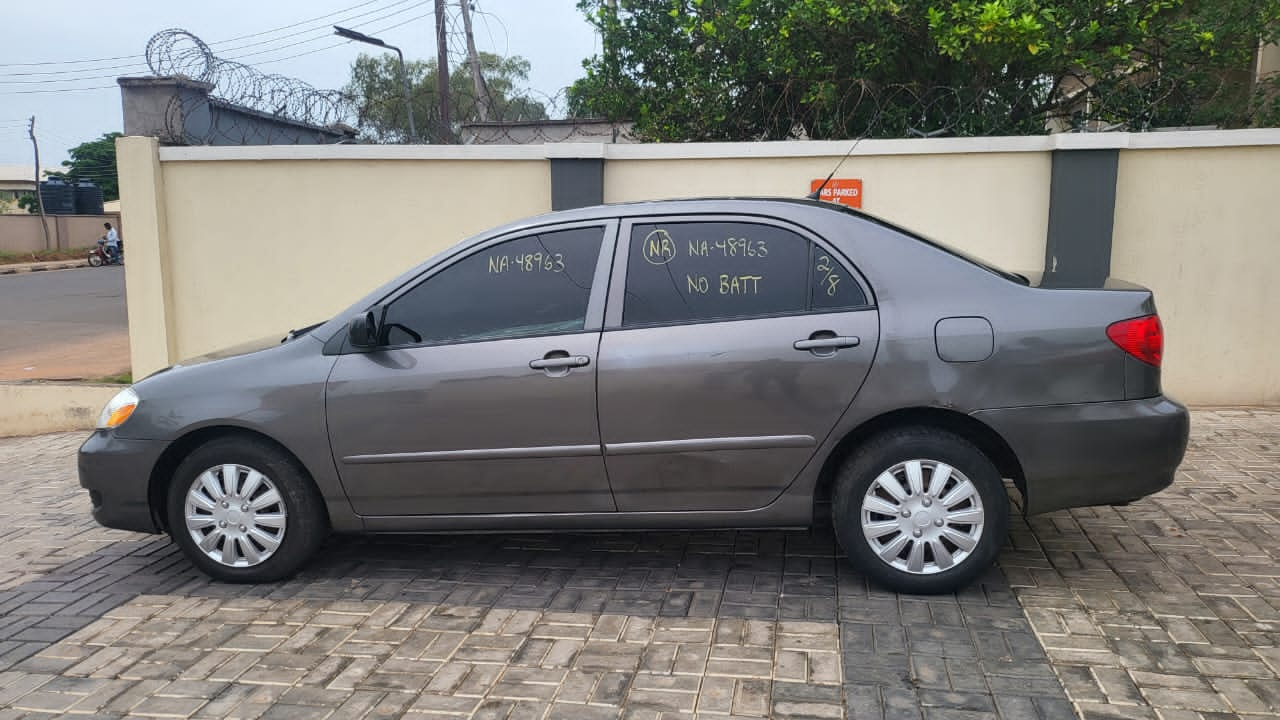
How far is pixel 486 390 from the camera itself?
13.9 ft

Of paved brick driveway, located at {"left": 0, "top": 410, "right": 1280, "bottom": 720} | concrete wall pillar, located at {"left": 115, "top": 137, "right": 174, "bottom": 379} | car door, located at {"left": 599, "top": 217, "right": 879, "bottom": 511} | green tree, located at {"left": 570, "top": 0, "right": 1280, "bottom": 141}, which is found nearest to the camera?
paved brick driveway, located at {"left": 0, "top": 410, "right": 1280, "bottom": 720}

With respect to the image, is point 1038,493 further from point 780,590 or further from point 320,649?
point 320,649

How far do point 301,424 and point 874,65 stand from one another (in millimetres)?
6359

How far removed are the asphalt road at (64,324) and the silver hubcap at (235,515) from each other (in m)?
7.22

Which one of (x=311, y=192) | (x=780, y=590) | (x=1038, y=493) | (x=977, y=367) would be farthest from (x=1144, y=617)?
(x=311, y=192)

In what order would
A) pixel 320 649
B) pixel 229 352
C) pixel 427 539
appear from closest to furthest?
pixel 320 649
pixel 229 352
pixel 427 539

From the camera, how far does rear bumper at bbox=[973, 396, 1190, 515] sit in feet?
12.9

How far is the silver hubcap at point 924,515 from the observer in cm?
400

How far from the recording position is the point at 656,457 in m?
4.18

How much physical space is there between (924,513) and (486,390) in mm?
1893

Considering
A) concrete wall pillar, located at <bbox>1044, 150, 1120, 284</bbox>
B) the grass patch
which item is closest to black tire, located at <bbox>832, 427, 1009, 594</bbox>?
concrete wall pillar, located at <bbox>1044, 150, 1120, 284</bbox>

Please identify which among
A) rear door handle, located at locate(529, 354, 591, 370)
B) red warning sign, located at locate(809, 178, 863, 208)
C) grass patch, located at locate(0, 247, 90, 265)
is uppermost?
red warning sign, located at locate(809, 178, 863, 208)

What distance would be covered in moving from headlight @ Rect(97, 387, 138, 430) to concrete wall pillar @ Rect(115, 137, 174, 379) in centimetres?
423

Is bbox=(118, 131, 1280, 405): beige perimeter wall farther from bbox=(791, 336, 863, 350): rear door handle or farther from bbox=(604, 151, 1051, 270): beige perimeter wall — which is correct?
bbox=(791, 336, 863, 350): rear door handle
